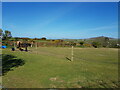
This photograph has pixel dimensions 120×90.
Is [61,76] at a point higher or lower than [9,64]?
lower

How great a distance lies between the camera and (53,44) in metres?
37.5

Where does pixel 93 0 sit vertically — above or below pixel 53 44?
above

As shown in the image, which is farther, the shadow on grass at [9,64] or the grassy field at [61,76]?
the shadow on grass at [9,64]

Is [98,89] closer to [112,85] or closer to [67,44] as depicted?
→ [112,85]

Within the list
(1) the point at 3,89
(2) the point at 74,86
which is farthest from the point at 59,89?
(1) the point at 3,89

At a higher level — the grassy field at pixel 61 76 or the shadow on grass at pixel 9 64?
the shadow on grass at pixel 9 64

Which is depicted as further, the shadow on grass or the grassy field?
the shadow on grass

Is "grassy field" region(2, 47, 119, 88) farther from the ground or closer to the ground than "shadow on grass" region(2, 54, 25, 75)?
closer to the ground

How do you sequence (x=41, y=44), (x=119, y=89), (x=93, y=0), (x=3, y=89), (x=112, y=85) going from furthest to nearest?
Answer: (x=41, y=44), (x=93, y=0), (x=112, y=85), (x=119, y=89), (x=3, y=89)

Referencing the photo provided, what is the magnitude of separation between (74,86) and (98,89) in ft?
2.87

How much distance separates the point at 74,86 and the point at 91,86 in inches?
26.8

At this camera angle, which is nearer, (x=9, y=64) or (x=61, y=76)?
(x=61, y=76)

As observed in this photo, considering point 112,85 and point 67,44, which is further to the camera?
point 67,44

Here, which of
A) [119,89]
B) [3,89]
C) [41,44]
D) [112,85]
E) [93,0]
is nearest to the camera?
[3,89]
